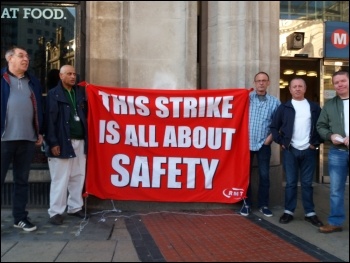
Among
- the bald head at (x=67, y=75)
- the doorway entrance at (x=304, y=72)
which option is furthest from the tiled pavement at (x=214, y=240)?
the doorway entrance at (x=304, y=72)

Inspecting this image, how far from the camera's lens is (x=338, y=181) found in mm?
5215

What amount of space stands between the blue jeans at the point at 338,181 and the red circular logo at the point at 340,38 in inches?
157

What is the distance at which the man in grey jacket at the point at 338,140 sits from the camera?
5.14 meters

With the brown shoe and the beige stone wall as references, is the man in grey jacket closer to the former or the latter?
the brown shoe

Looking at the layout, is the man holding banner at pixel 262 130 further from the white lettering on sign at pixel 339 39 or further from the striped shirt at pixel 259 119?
the white lettering on sign at pixel 339 39

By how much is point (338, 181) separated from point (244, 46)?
2.53m

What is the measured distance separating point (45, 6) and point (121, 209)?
3.12m

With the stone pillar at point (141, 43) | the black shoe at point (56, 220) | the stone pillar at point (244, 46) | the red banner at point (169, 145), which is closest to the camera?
the black shoe at point (56, 220)

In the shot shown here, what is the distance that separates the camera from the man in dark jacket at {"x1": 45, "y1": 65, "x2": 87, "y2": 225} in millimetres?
5477

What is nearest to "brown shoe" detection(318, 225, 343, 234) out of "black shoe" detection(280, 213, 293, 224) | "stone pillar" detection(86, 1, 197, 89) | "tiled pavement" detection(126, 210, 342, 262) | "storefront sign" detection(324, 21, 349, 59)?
"tiled pavement" detection(126, 210, 342, 262)

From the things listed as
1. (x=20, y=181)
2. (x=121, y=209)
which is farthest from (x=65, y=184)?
(x=121, y=209)

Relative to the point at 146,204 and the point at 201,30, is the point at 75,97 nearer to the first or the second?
the point at 146,204

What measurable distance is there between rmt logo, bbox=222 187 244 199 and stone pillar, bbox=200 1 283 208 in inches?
19.9

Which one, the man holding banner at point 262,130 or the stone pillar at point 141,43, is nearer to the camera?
the man holding banner at point 262,130
